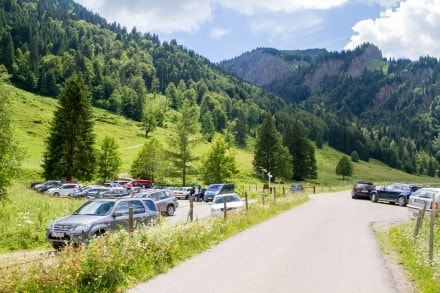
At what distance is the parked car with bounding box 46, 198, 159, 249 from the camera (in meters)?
13.0

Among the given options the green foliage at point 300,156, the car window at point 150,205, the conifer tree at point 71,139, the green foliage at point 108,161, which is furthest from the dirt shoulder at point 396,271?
the green foliage at point 300,156

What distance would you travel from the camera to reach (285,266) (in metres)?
11.3

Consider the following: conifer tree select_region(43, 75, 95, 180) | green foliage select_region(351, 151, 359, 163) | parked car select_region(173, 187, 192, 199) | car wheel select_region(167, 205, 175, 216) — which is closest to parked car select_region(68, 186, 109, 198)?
parked car select_region(173, 187, 192, 199)

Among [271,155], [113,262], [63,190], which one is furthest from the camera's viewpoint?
[271,155]

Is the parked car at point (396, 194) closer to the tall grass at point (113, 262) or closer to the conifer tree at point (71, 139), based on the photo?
the tall grass at point (113, 262)

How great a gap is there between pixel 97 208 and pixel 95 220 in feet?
3.54

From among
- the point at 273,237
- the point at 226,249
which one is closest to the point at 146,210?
the point at 226,249

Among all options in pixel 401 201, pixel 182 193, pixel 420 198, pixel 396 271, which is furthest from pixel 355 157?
pixel 396 271

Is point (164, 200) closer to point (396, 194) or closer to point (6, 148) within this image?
point (6, 148)

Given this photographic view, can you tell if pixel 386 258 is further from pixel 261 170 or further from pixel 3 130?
pixel 261 170

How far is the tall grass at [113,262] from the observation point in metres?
7.65

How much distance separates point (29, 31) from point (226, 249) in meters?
201

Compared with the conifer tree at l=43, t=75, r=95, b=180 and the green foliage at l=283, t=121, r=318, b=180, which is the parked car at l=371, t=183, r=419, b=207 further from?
the green foliage at l=283, t=121, r=318, b=180

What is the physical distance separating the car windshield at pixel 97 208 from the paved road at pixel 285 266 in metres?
4.25
